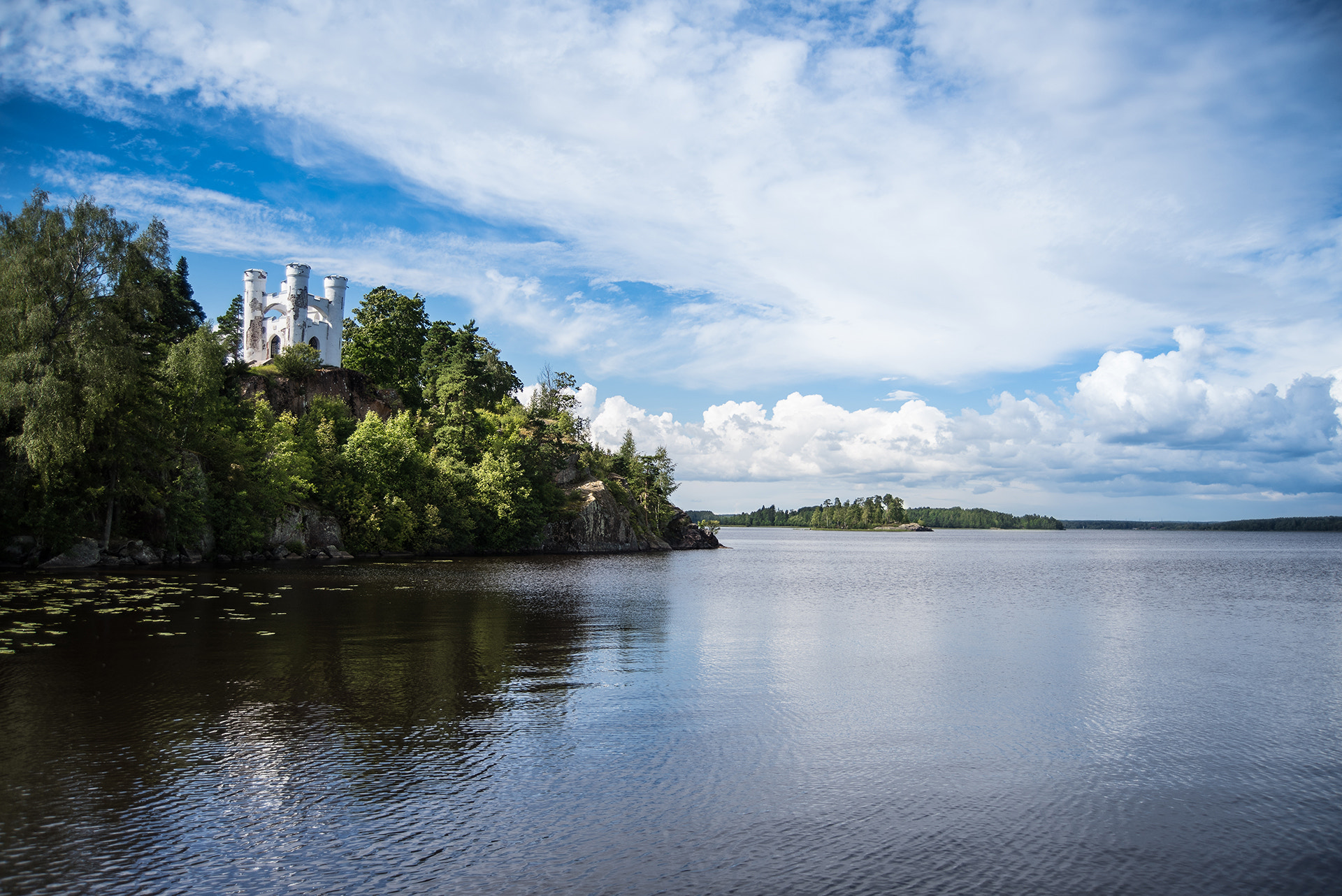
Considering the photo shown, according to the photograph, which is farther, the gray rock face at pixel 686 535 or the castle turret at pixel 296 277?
the gray rock face at pixel 686 535

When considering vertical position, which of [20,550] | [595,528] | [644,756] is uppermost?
[20,550]

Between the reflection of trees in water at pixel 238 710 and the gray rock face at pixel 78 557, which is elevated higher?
the gray rock face at pixel 78 557

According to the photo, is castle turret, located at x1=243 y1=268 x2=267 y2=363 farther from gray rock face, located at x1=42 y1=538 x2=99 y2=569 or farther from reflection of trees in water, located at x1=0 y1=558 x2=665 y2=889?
reflection of trees in water, located at x1=0 y1=558 x2=665 y2=889

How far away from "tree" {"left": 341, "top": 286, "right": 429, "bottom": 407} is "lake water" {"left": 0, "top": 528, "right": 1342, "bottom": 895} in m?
74.2

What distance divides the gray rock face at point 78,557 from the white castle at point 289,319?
Result: 1783 inches

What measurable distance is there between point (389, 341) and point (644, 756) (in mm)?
98845

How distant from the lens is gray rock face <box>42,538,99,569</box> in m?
45.6

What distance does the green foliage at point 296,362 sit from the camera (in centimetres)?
8256

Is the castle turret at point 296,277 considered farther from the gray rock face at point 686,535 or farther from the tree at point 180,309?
the gray rock face at point 686,535

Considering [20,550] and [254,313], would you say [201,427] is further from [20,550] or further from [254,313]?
[254,313]

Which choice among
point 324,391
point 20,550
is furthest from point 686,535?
point 20,550

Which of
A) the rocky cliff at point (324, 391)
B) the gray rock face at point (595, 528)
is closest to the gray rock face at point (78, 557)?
the rocky cliff at point (324, 391)

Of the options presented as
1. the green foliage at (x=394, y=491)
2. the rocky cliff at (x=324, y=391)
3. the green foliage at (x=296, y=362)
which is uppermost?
the green foliage at (x=296, y=362)

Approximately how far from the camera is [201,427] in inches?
2232
